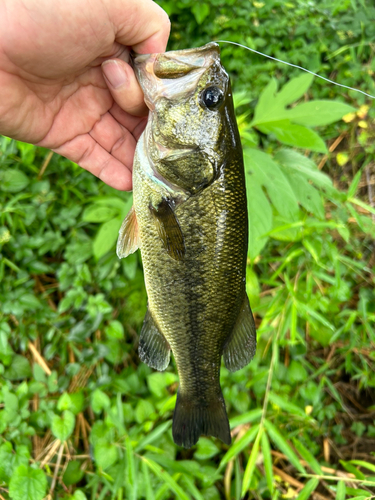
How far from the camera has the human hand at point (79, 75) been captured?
1.44m

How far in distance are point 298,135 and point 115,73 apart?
1.05 m

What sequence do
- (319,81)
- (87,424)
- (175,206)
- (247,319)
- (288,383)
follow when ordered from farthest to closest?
1. (319,81)
2. (288,383)
3. (87,424)
4. (247,319)
5. (175,206)

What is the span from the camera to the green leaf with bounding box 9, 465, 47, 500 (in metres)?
1.72

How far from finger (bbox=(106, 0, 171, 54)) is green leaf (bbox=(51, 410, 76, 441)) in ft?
6.79

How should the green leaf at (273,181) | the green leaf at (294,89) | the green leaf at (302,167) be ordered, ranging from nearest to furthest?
the green leaf at (273,181), the green leaf at (294,89), the green leaf at (302,167)

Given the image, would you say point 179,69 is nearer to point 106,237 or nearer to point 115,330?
point 106,237

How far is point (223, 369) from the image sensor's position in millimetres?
2436

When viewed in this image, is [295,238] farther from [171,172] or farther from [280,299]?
[171,172]

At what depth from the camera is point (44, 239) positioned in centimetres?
246

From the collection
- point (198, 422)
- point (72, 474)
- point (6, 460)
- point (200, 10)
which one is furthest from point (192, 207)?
point (200, 10)

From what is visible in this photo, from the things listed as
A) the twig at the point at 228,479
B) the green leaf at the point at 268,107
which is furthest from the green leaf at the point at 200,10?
the twig at the point at 228,479

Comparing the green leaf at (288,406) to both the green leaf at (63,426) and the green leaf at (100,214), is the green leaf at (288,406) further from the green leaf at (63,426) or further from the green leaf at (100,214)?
the green leaf at (100,214)

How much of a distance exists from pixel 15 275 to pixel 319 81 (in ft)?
11.3

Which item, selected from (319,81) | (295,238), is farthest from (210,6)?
(295,238)
